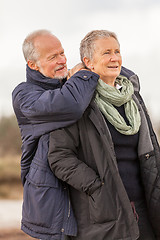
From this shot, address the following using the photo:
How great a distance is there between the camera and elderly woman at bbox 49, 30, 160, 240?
2.07 meters

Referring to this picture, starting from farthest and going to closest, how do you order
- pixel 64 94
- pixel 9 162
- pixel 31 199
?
pixel 9 162 → pixel 31 199 → pixel 64 94

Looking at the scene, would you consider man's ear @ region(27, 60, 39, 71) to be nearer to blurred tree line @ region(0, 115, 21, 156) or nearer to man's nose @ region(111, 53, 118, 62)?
man's nose @ region(111, 53, 118, 62)

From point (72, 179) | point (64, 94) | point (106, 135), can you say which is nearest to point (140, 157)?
point (106, 135)

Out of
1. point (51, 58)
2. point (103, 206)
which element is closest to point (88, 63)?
point (51, 58)

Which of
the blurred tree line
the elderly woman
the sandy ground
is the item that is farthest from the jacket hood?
the blurred tree line

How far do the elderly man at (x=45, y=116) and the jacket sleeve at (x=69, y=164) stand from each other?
0.18 ft

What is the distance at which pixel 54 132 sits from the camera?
82.7 inches

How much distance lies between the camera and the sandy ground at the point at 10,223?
551cm

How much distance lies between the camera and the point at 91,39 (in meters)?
2.24

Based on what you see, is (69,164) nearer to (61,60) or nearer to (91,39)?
(61,60)

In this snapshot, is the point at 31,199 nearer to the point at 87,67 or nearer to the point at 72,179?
the point at 72,179

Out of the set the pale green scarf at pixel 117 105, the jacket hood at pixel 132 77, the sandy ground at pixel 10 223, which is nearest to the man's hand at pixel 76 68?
the pale green scarf at pixel 117 105

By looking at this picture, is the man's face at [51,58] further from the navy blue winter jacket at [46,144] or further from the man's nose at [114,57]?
the man's nose at [114,57]

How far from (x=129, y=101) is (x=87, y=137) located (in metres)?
0.38
